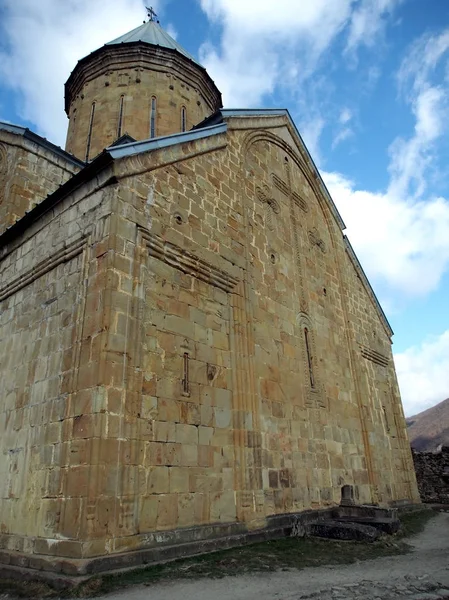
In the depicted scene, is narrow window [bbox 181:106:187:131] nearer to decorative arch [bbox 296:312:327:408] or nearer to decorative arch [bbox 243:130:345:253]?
decorative arch [bbox 243:130:345:253]

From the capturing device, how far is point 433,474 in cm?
1628

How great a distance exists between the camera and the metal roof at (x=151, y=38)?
580 inches

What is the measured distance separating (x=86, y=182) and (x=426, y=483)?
1600cm

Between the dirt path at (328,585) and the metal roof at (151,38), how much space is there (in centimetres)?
1492

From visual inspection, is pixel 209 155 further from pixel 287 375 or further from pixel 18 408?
pixel 18 408

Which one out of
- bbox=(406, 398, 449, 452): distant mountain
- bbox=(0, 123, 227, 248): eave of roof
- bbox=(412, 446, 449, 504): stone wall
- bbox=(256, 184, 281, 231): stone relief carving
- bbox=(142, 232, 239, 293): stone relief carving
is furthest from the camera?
bbox=(406, 398, 449, 452): distant mountain

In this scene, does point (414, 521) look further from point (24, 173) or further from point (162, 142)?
point (24, 173)

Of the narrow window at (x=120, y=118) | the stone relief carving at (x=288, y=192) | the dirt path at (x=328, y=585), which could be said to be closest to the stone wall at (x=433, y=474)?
the stone relief carving at (x=288, y=192)

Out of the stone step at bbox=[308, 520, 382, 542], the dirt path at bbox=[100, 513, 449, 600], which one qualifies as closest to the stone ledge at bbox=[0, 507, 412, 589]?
the dirt path at bbox=[100, 513, 449, 600]

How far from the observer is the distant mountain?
58.8 meters

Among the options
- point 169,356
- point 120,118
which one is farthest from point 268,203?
point 120,118

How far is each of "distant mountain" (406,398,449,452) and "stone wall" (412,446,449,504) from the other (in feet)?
145

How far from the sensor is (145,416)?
5426 mm

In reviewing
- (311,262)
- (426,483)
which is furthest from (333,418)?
(426,483)
